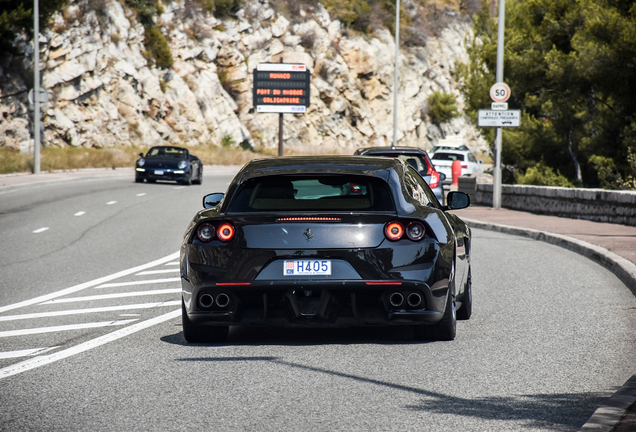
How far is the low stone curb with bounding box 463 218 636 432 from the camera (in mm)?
4535

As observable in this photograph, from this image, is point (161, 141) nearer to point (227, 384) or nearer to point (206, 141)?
point (206, 141)

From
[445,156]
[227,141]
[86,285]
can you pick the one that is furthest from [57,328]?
[227,141]

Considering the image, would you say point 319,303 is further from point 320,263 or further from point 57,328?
point 57,328

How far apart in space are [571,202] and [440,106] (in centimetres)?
6040

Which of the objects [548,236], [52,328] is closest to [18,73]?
[548,236]

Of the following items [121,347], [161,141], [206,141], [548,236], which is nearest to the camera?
[121,347]

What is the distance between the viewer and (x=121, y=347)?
22.3 ft

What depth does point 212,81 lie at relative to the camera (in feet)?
213

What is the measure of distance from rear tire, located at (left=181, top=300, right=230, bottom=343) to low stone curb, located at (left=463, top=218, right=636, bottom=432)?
312 cm

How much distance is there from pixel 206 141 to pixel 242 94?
7816 millimetres

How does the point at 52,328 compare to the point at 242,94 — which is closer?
the point at 52,328

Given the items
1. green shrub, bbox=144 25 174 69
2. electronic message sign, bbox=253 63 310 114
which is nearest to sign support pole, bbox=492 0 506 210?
electronic message sign, bbox=253 63 310 114

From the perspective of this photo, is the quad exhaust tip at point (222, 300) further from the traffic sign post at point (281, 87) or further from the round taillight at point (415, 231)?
the traffic sign post at point (281, 87)

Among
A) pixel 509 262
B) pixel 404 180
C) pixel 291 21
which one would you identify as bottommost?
pixel 509 262
